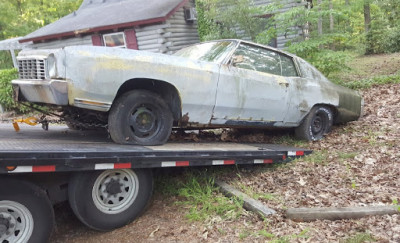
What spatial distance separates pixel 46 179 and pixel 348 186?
3420 millimetres

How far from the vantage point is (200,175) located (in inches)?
183

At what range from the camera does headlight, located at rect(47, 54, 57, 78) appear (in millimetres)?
3444

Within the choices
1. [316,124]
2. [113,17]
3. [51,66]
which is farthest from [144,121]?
[113,17]

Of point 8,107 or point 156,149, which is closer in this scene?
point 156,149

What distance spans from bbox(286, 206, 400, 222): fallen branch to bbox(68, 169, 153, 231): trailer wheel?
1555 millimetres

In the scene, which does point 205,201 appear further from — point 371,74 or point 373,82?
point 371,74

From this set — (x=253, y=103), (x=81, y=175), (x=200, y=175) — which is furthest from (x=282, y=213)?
(x=81, y=175)

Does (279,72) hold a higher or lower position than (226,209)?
higher

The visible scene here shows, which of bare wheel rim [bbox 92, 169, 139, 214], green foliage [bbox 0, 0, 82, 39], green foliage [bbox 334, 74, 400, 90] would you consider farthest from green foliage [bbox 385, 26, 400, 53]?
green foliage [bbox 0, 0, 82, 39]

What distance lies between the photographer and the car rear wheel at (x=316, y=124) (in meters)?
5.89

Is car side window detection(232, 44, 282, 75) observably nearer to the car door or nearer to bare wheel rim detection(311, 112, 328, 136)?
the car door

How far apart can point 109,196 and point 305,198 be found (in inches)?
85.9

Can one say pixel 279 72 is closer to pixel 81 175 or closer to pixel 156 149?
pixel 156 149

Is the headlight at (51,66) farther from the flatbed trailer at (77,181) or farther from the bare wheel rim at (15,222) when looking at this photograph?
the bare wheel rim at (15,222)
